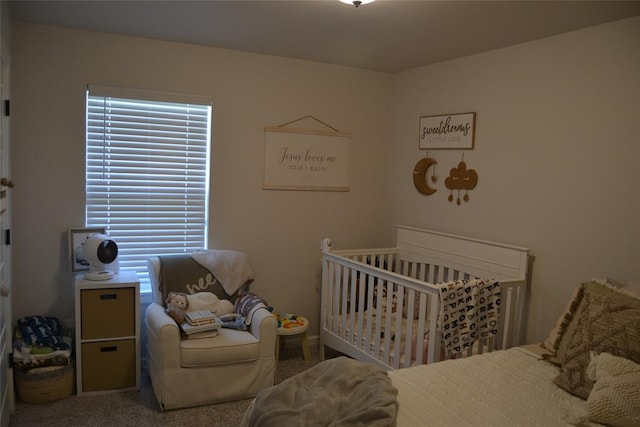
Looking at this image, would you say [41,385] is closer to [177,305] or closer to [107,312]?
[107,312]

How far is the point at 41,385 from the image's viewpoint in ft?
9.52

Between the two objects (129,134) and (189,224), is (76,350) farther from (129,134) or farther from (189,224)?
(129,134)

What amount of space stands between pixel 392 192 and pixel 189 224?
5.68 feet

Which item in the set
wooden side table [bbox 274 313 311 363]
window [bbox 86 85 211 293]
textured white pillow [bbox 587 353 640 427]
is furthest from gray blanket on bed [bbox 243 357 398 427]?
window [bbox 86 85 211 293]

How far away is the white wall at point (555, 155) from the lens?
8.55 ft

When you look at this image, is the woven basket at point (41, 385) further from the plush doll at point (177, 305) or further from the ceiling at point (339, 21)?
the ceiling at point (339, 21)

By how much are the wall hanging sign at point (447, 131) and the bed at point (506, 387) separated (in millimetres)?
1469

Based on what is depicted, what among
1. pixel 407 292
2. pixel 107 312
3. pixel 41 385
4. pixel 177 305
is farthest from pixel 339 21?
pixel 41 385

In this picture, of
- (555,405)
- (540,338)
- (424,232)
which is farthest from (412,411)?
(424,232)

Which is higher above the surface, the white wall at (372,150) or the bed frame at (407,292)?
A: the white wall at (372,150)

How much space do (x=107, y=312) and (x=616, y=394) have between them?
2.73 m

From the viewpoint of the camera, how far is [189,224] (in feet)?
12.0

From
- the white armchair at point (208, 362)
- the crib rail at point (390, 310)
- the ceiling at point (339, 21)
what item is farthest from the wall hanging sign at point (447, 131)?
the white armchair at point (208, 362)

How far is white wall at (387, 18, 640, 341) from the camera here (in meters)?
2.61
